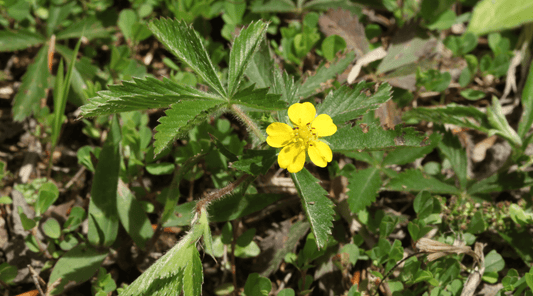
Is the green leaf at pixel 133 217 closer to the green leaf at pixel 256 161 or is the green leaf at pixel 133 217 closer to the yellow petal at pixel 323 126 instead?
the green leaf at pixel 256 161

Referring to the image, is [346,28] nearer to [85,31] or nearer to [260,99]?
[260,99]

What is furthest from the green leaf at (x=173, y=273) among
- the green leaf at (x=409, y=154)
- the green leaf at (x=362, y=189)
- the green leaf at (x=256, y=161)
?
the green leaf at (x=409, y=154)

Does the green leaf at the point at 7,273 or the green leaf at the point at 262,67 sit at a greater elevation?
the green leaf at the point at 262,67

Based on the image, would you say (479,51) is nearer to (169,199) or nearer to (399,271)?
(399,271)

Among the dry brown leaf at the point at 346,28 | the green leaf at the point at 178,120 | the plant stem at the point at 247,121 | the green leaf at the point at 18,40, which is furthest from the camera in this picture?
the dry brown leaf at the point at 346,28

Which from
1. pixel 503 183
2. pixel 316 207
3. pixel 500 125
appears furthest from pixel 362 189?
pixel 500 125

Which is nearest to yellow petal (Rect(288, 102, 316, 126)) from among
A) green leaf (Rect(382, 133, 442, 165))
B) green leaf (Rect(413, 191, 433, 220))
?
green leaf (Rect(382, 133, 442, 165))
